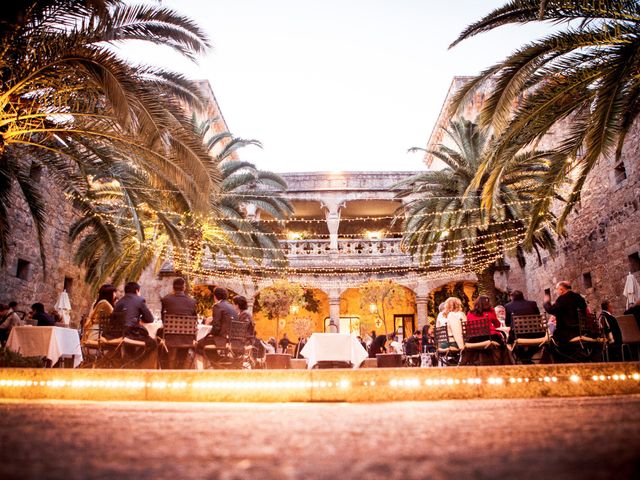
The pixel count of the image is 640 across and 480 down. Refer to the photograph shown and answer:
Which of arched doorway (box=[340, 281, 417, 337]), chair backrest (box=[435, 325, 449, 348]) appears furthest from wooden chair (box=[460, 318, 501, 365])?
arched doorway (box=[340, 281, 417, 337])

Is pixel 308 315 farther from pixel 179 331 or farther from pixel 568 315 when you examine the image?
pixel 568 315

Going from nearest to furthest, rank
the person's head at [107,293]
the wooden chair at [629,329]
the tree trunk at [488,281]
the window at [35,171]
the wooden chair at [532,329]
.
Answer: the wooden chair at [532,329], the person's head at [107,293], the wooden chair at [629,329], the window at [35,171], the tree trunk at [488,281]

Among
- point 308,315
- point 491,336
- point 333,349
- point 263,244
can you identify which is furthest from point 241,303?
point 308,315

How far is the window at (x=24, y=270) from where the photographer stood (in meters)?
12.8

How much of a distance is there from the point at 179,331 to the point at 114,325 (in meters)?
0.88

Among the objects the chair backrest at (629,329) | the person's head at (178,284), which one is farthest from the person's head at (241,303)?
the chair backrest at (629,329)

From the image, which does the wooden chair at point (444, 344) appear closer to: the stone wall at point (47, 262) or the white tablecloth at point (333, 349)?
the white tablecloth at point (333, 349)

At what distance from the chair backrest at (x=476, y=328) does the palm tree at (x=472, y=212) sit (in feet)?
20.4

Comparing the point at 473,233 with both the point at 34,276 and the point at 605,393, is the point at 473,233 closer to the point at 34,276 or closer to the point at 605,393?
the point at 605,393

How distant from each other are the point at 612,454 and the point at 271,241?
1415 centimetres

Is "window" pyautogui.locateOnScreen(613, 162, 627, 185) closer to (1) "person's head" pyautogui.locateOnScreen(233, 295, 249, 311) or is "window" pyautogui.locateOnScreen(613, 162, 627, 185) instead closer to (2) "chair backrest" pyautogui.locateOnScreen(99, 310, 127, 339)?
(1) "person's head" pyautogui.locateOnScreen(233, 295, 249, 311)

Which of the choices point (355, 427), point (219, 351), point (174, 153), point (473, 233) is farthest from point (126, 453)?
point (473, 233)

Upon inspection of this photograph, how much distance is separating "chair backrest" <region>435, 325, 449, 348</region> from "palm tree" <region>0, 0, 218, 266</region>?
4503 millimetres

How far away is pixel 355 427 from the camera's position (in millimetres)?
2314
